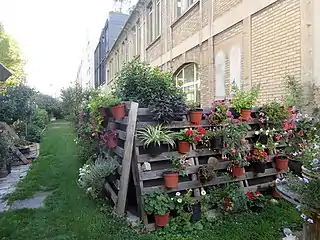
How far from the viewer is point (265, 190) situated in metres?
4.67

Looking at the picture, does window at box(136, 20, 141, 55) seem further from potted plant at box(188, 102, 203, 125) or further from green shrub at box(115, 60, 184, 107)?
potted plant at box(188, 102, 203, 125)

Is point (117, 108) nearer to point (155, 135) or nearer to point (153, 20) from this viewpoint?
point (155, 135)

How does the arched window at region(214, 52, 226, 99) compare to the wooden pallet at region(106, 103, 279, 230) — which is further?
the arched window at region(214, 52, 226, 99)

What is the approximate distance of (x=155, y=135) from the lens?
3947mm

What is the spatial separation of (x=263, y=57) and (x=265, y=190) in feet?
9.46

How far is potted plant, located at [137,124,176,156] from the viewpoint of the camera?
3945 mm

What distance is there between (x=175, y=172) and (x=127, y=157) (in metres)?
0.68

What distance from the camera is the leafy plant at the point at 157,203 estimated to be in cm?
371

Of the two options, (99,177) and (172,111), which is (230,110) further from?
(99,177)

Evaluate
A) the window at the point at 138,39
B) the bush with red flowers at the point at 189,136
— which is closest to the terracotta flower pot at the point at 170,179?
the bush with red flowers at the point at 189,136

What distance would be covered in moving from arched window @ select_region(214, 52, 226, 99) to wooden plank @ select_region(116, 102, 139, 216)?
13.8 feet

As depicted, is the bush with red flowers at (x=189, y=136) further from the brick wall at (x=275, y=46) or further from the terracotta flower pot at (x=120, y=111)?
the brick wall at (x=275, y=46)

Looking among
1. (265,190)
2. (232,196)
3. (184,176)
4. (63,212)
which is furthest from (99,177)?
(265,190)

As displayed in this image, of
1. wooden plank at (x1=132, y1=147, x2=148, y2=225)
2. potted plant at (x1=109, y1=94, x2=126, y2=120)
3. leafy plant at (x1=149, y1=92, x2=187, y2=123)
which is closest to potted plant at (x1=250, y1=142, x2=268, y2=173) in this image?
leafy plant at (x1=149, y1=92, x2=187, y2=123)
